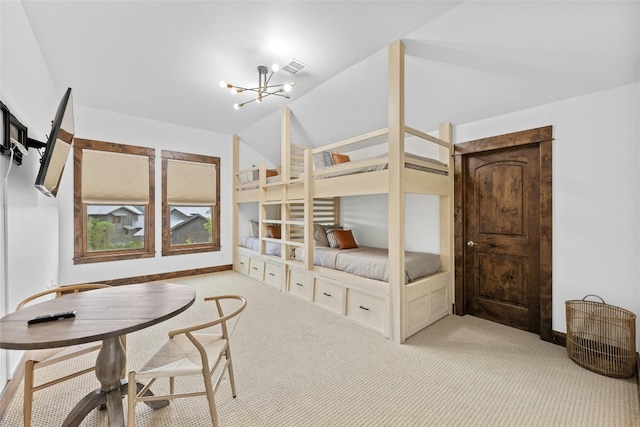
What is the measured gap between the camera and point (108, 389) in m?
1.59

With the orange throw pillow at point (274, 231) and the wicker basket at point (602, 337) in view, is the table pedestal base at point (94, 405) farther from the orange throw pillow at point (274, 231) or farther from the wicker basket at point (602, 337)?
the orange throw pillow at point (274, 231)

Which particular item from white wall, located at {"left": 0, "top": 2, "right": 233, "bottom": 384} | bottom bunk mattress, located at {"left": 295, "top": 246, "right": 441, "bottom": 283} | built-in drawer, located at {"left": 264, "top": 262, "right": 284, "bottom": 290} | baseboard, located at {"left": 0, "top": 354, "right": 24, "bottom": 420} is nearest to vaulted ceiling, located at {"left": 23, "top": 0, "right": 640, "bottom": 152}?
white wall, located at {"left": 0, "top": 2, "right": 233, "bottom": 384}

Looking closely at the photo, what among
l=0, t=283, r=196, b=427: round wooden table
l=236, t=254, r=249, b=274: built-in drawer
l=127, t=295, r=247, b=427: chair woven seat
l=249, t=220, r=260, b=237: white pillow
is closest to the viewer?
l=0, t=283, r=196, b=427: round wooden table

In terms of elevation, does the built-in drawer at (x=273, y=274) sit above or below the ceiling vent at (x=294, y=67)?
below

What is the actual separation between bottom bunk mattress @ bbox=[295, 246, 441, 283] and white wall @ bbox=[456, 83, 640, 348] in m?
1.17

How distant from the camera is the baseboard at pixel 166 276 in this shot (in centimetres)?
449

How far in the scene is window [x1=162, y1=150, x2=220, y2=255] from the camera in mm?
5004

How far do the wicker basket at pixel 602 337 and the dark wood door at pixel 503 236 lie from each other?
47cm

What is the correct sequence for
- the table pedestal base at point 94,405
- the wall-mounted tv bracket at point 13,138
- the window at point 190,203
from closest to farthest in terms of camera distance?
1. the table pedestal base at point 94,405
2. the wall-mounted tv bracket at point 13,138
3. the window at point 190,203

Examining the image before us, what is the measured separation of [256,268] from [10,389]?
3.27 m

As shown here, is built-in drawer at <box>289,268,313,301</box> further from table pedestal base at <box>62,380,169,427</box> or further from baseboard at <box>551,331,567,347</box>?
baseboard at <box>551,331,567,347</box>

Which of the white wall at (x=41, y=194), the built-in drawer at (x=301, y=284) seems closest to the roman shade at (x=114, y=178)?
the white wall at (x=41, y=194)

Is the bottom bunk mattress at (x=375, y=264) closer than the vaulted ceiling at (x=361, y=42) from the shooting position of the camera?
No

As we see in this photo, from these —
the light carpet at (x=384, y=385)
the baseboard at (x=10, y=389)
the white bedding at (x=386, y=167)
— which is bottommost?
the light carpet at (x=384, y=385)
